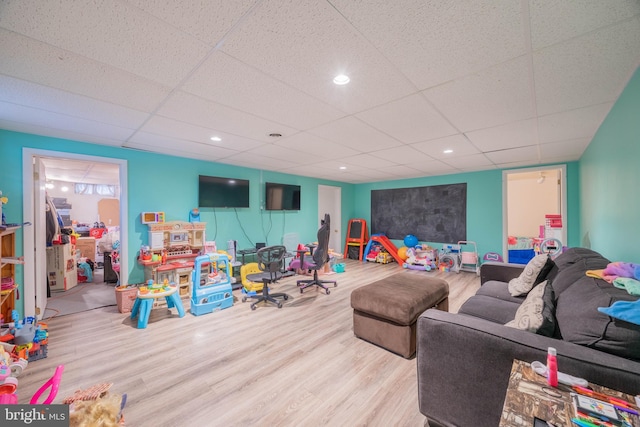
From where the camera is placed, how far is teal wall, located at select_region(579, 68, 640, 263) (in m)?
1.69

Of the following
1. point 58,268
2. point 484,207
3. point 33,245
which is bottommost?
point 58,268

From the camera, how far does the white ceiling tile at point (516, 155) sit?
12.2ft

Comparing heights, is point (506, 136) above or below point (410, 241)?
above

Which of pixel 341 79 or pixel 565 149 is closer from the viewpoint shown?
pixel 341 79

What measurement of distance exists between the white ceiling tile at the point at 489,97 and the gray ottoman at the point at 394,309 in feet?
5.93

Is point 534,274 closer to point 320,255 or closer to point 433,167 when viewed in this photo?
point 320,255

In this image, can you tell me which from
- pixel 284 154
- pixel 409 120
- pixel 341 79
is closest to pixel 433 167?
pixel 409 120

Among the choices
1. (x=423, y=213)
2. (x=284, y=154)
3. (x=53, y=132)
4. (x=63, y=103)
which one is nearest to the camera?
(x=63, y=103)

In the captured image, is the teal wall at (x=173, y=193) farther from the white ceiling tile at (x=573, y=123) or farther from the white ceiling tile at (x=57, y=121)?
the white ceiling tile at (x=573, y=123)

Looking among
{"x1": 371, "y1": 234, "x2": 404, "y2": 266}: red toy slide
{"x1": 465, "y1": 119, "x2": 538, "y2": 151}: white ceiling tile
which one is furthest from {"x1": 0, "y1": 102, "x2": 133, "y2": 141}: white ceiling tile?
{"x1": 371, "y1": 234, "x2": 404, "y2": 266}: red toy slide

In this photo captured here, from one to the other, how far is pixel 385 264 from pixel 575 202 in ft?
12.8

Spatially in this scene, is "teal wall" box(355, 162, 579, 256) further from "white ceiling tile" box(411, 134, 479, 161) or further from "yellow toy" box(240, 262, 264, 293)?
"yellow toy" box(240, 262, 264, 293)

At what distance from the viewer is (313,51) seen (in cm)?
144

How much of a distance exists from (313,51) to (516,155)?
416cm
